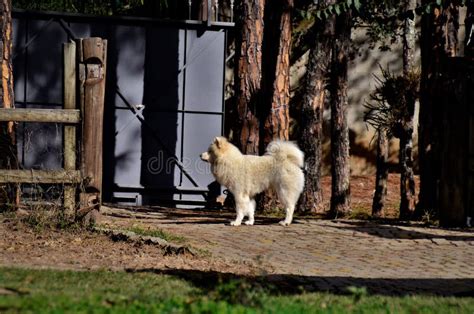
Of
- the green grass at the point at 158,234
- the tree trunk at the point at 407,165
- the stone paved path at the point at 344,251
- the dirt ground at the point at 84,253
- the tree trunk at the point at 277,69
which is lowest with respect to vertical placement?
the stone paved path at the point at 344,251

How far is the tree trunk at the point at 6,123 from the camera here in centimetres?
1361

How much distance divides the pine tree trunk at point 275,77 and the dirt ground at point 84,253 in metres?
6.83

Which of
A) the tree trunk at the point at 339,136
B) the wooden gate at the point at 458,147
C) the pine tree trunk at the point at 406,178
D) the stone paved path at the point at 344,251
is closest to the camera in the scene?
the stone paved path at the point at 344,251

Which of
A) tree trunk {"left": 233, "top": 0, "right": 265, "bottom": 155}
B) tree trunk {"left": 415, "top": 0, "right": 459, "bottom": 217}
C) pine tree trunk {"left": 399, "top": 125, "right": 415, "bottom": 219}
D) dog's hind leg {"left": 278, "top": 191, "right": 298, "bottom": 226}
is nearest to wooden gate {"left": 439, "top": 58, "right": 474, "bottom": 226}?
tree trunk {"left": 415, "top": 0, "right": 459, "bottom": 217}

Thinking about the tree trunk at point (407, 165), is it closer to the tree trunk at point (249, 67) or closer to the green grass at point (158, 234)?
the tree trunk at point (249, 67)

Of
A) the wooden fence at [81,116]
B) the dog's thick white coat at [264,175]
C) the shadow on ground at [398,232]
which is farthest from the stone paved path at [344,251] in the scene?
the wooden fence at [81,116]

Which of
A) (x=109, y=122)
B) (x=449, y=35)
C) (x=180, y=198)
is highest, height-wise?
(x=449, y=35)

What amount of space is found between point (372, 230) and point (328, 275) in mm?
4033

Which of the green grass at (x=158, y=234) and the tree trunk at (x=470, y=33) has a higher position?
the tree trunk at (x=470, y=33)

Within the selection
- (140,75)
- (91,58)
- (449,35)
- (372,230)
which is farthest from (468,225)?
(140,75)

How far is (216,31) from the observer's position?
2136cm

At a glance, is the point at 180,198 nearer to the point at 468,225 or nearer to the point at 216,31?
the point at 216,31

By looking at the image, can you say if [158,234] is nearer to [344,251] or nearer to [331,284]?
[344,251]

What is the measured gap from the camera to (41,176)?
12.9m
